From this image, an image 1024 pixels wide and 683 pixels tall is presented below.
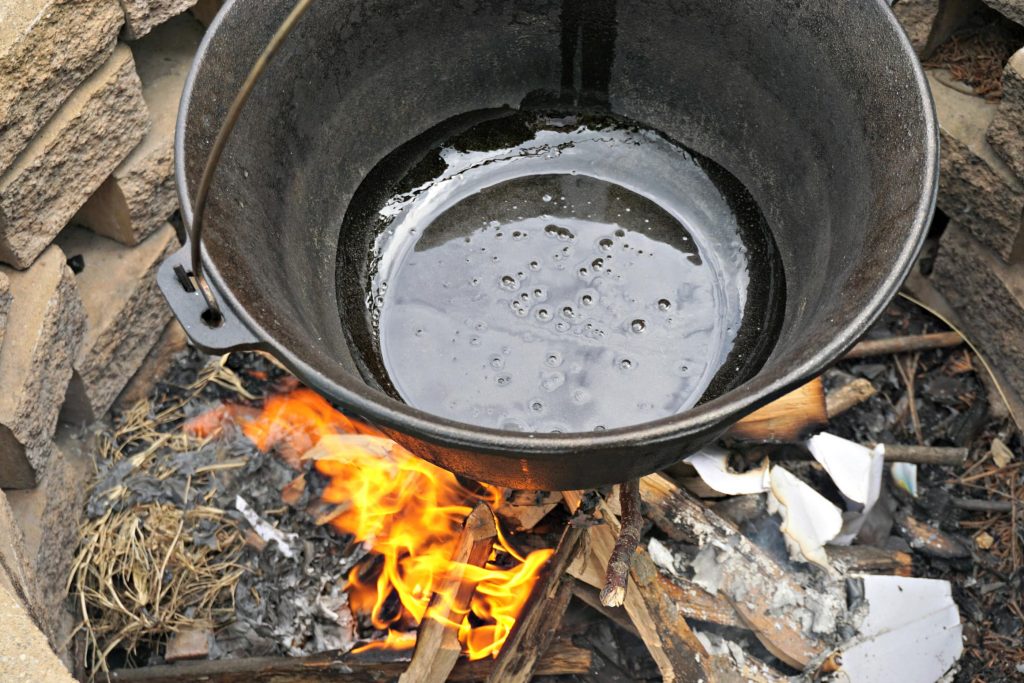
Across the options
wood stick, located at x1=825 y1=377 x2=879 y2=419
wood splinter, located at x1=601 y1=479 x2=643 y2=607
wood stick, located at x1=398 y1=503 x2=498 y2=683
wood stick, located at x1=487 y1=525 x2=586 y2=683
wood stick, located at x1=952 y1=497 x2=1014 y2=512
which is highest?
wood splinter, located at x1=601 y1=479 x2=643 y2=607

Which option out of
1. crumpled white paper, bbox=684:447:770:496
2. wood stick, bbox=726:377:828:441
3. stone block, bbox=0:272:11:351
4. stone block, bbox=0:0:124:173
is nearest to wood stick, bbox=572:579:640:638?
crumpled white paper, bbox=684:447:770:496

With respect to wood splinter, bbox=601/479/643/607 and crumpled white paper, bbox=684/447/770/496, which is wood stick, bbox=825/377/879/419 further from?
wood splinter, bbox=601/479/643/607

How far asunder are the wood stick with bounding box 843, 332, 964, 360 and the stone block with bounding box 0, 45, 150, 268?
182 centimetres

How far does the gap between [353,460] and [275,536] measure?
235 mm

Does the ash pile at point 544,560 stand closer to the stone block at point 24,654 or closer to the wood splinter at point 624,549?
the wood splinter at point 624,549

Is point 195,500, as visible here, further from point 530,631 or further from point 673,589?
point 673,589

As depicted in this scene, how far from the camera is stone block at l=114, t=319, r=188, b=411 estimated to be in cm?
237

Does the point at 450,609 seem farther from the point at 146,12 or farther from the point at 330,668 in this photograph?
the point at 146,12

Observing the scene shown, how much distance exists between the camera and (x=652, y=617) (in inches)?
74.7

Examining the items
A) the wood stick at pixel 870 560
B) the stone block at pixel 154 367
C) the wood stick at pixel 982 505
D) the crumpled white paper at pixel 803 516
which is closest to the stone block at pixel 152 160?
the stone block at pixel 154 367

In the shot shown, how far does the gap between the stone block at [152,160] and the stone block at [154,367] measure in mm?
273

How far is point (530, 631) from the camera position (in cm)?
191

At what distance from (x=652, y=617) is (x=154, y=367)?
1375mm

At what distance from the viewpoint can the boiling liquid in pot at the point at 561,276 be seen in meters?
1.71
